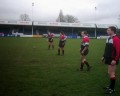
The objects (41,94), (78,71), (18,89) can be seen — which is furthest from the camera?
(78,71)

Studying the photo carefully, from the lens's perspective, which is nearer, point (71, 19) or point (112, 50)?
point (112, 50)

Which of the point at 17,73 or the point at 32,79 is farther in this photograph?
the point at 17,73

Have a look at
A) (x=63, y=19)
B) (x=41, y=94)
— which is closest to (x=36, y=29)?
(x=63, y=19)

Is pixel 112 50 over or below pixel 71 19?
below

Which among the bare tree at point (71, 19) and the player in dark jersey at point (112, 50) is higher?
the bare tree at point (71, 19)

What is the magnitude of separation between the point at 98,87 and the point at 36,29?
63.7 metres

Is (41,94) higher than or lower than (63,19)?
lower

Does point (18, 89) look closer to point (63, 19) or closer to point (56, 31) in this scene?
point (56, 31)

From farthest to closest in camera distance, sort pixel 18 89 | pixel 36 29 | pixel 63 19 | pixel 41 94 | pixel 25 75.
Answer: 1. pixel 63 19
2. pixel 36 29
3. pixel 25 75
4. pixel 18 89
5. pixel 41 94

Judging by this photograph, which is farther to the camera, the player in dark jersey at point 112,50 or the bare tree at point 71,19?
the bare tree at point 71,19

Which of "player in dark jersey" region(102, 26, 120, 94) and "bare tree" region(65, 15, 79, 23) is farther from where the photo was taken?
"bare tree" region(65, 15, 79, 23)

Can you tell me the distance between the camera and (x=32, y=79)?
32.9 ft

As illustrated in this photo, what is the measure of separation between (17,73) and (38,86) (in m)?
2.72

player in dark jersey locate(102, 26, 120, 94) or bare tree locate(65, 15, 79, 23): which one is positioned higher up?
bare tree locate(65, 15, 79, 23)
